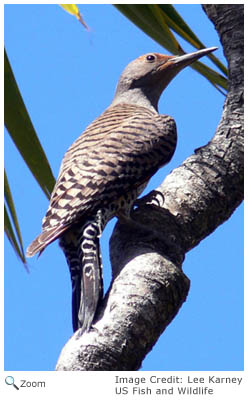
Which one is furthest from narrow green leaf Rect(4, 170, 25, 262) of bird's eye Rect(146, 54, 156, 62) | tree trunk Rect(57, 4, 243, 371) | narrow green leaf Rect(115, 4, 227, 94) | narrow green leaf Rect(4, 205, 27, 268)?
bird's eye Rect(146, 54, 156, 62)

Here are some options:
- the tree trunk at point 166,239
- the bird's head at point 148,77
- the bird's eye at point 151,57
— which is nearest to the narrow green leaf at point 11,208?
the tree trunk at point 166,239

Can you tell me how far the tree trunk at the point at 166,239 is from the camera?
3340mm

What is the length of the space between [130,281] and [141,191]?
1763mm

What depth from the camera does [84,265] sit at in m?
4.36

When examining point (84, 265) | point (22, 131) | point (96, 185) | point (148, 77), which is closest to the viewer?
point (84, 265)

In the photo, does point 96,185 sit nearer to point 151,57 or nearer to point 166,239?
point 166,239

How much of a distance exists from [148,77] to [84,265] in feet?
9.76

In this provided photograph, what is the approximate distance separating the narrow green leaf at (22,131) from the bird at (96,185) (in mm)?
235

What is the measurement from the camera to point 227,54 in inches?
207

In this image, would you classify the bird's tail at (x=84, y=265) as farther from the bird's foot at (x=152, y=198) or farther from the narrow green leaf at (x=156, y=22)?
the narrow green leaf at (x=156, y=22)

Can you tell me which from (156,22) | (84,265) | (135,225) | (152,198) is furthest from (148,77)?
(84,265)

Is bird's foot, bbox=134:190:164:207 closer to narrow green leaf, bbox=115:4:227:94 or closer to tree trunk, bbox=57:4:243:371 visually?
tree trunk, bbox=57:4:243:371
